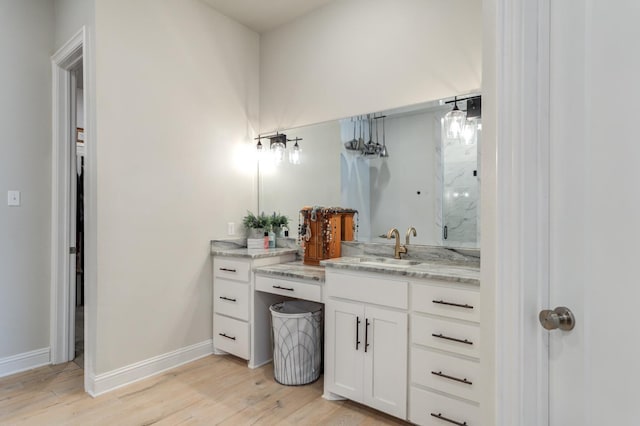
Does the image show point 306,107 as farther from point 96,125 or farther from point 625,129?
point 625,129

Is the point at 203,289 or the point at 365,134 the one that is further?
the point at 203,289

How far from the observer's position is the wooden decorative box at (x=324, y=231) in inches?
108

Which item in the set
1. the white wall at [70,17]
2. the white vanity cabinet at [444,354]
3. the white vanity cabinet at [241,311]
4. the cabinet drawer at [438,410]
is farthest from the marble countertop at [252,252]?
the white wall at [70,17]

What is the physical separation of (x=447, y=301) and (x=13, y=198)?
307cm

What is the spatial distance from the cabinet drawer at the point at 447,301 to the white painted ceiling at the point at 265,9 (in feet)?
7.97

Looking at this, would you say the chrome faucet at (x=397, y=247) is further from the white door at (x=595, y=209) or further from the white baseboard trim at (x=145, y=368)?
the white baseboard trim at (x=145, y=368)

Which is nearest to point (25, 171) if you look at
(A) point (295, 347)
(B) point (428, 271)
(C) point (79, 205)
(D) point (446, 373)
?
(C) point (79, 205)

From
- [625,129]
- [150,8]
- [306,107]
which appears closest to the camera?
[625,129]

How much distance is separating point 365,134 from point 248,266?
4.43ft

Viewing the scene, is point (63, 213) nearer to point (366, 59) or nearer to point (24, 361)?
point (24, 361)

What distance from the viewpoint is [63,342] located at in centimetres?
282

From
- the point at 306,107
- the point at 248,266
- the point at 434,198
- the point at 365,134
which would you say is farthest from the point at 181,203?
the point at 434,198

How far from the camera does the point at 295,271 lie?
8.28 feet

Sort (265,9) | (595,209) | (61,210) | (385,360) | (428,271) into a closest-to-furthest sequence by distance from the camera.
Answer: (595,209) → (428,271) → (385,360) → (61,210) → (265,9)
